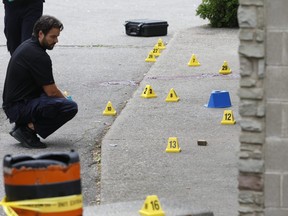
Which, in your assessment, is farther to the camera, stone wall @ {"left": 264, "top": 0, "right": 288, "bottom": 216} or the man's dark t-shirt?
the man's dark t-shirt

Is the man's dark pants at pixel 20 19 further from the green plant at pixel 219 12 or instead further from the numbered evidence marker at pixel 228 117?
the green plant at pixel 219 12

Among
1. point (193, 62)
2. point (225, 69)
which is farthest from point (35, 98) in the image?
point (193, 62)

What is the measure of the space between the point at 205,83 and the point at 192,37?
3.70m

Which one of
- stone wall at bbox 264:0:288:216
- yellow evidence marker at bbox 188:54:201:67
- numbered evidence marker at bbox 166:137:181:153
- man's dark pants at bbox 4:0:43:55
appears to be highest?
stone wall at bbox 264:0:288:216

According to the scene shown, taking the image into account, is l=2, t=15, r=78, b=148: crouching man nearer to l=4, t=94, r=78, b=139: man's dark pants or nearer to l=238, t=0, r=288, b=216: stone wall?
l=4, t=94, r=78, b=139: man's dark pants

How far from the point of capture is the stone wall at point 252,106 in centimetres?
598

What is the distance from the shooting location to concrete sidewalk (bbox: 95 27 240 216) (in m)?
7.69

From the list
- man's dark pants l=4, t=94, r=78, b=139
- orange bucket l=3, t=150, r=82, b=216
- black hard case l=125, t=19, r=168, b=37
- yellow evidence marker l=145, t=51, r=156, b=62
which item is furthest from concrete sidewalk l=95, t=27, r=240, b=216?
black hard case l=125, t=19, r=168, b=37

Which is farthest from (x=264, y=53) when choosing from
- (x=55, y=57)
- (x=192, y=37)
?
(x=192, y=37)

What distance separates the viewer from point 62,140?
31.7 feet

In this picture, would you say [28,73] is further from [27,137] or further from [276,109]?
[276,109]

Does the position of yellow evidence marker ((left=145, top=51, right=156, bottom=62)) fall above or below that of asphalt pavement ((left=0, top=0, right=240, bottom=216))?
below

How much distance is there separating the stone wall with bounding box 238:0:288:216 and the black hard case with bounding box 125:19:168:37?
10.2 m

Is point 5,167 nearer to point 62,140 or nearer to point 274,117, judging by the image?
point 274,117
